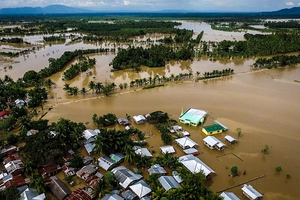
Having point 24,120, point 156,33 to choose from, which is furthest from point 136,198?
point 156,33

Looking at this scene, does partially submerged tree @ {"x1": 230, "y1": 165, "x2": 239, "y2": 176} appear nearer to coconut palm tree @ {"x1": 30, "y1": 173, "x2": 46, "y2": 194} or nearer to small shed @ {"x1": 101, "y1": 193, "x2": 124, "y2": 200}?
small shed @ {"x1": 101, "y1": 193, "x2": 124, "y2": 200}

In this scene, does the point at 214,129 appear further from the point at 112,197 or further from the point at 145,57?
the point at 145,57

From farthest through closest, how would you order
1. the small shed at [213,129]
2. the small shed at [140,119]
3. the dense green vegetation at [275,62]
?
the dense green vegetation at [275,62]
the small shed at [140,119]
the small shed at [213,129]

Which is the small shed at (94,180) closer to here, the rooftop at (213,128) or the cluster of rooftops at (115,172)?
the cluster of rooftops at (115,172)

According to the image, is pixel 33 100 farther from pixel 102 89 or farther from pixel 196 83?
pixel 196 83

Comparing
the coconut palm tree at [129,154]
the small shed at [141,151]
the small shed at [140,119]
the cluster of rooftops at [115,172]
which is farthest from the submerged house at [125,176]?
the small shed at [140,119]

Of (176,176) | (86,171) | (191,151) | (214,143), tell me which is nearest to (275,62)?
(214,143)
